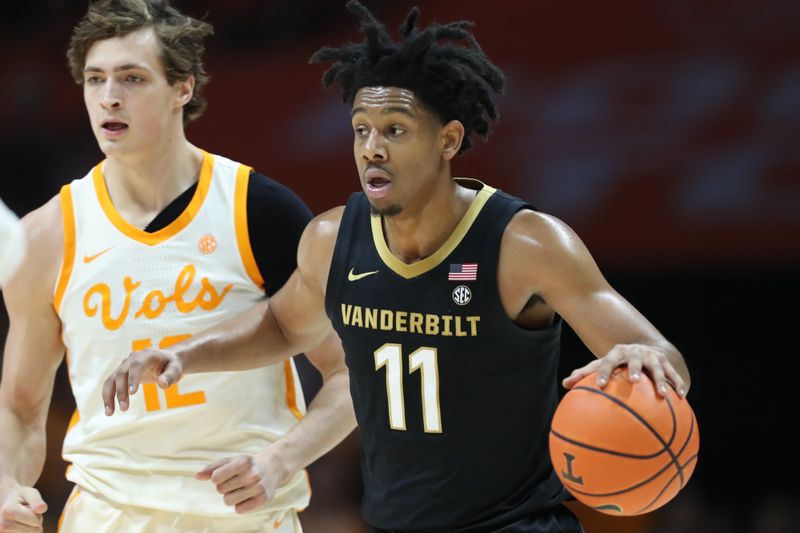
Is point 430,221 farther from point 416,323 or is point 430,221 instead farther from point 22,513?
point 22,513

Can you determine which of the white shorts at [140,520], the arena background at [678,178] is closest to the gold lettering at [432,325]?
the white shorts at [140,520]

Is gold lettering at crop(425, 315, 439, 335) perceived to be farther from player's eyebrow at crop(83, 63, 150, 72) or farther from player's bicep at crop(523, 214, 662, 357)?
player's eyebrow at crop(83, 63, 150, 72)

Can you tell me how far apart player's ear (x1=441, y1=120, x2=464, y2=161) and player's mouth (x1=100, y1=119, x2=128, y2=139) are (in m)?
1.16

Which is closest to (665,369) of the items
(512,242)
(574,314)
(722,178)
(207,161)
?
(574,314)

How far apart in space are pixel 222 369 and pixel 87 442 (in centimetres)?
60

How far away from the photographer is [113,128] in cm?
399

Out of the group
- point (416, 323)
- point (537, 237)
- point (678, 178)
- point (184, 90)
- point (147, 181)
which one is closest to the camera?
point (537, 237)

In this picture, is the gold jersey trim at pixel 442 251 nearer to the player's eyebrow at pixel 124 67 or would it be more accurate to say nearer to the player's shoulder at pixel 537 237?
the player's shoulder at pixel 537 237

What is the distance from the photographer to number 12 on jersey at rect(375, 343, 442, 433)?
3367mm

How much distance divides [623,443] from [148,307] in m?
1.83

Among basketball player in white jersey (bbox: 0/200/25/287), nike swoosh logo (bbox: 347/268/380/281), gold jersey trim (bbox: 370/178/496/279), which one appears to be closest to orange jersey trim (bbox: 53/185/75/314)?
nike swoosh logo (bbox: 347/268/380/281)

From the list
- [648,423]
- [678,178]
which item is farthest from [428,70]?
[678,178]

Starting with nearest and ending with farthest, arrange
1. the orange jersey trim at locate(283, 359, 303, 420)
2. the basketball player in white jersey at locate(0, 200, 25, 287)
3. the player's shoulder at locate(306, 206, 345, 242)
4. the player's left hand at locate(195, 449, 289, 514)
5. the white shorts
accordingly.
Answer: the basketball player in white jersey at locate(0, 200, 25, 287) < the player's left hand at locate(195, 449, 289, 514) < the player's shoulder at locate(306, 206, 345, 242) < the white shorts < the orange jersey trim at locate(283, 359, 303, 420)

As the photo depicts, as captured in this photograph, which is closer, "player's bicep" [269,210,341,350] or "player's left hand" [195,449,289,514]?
"player's left hand" [195,449,289,514]
